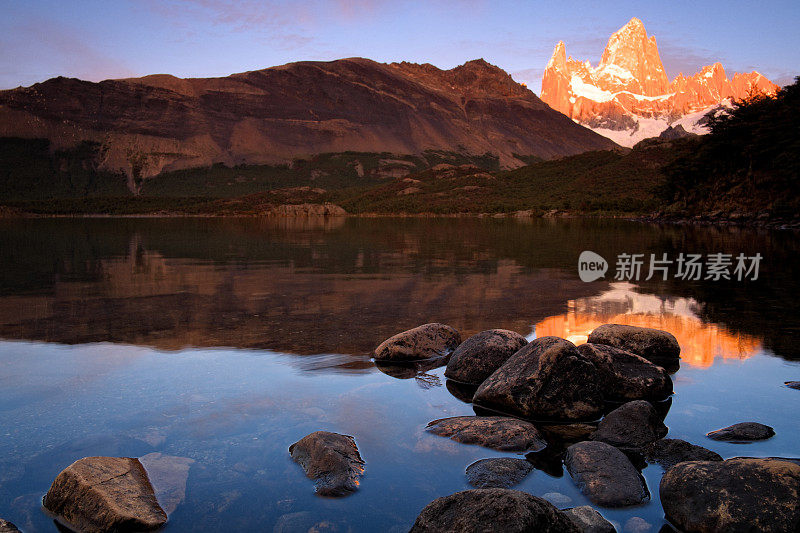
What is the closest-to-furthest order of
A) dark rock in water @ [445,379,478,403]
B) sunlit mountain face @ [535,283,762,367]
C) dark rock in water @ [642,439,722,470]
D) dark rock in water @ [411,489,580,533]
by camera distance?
dark rock in water @ [411,489,580,533] → dark rock in water @ [642,439,722,470] → dark rock in water @ [445,379,478,403] → sunlit mountain face @ [535,283,762,367]

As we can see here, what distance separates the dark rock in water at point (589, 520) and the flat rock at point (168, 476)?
4.40 m

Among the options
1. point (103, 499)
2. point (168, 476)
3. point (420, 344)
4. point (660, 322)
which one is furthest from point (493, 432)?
point (660, 322)

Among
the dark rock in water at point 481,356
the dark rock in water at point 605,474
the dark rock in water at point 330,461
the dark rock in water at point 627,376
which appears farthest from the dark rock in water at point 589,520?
the dark rock in water at point 481,356

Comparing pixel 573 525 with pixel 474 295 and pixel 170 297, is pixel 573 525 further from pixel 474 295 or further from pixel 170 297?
pixel 170 297

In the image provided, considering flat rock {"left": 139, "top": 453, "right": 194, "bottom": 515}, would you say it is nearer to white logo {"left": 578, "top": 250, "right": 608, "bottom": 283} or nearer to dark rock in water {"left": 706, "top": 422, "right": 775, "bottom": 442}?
dark rock in water {"left": 706, "top": 422, "right": 775, "bottom": 442}

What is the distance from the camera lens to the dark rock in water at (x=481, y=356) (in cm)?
1116

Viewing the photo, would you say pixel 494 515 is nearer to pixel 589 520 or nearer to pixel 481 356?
pixel 589 520

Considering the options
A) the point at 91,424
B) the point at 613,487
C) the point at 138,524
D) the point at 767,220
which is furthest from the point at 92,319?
the point at 767,220

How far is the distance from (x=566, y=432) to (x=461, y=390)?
2415 millimetres

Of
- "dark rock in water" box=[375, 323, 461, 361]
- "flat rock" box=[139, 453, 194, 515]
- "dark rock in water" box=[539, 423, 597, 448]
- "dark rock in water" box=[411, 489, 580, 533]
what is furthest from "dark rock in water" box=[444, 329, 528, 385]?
"flat rock" box=[139, 453, 194, 515]

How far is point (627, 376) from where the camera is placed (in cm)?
1041

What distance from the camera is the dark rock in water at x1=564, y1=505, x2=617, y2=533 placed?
226 inches

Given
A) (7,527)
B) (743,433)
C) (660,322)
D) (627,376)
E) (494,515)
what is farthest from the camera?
(660,322)

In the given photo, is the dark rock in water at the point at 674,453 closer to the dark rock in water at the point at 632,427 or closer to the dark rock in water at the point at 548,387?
the dark rock in water at the point at 632,427
